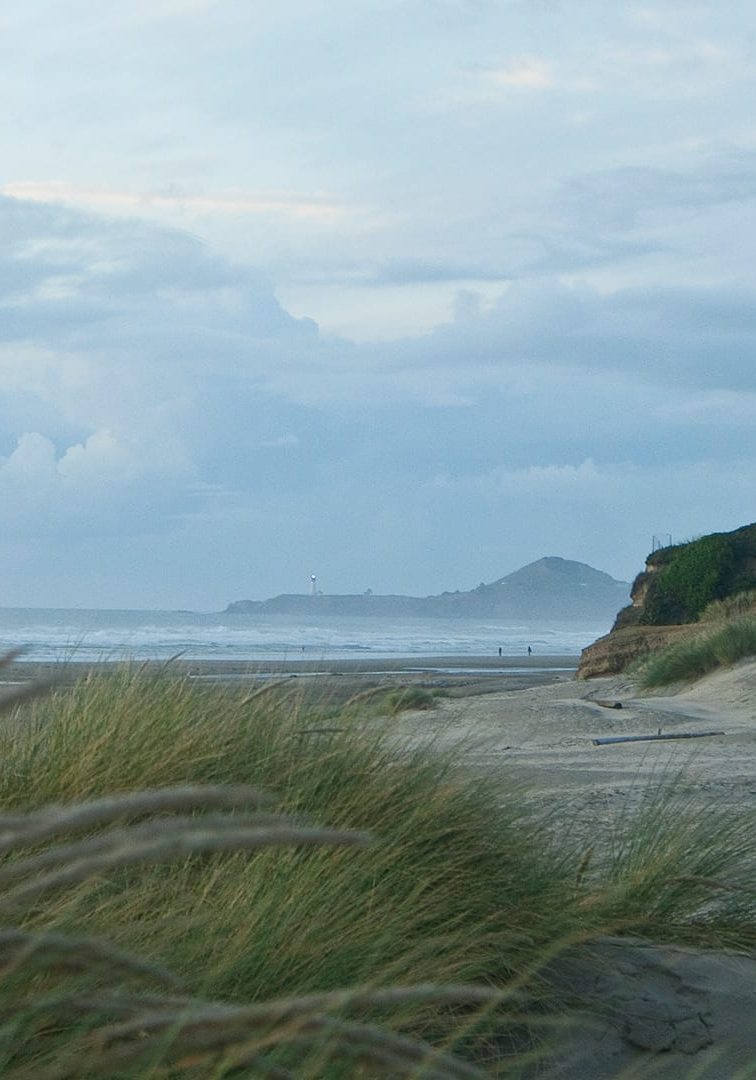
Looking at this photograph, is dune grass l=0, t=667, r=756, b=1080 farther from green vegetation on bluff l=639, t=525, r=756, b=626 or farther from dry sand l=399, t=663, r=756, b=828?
green vegetation on bluff l=639, t=525, r=756, b=626

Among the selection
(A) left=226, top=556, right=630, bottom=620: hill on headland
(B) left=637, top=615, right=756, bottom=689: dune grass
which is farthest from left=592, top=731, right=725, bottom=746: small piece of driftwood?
(A) left=226, top=556, right=630, bottom=620: hill on headland

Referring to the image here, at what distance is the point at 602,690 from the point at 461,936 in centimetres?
1533

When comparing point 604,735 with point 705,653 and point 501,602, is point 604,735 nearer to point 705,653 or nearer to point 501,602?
point 705,653

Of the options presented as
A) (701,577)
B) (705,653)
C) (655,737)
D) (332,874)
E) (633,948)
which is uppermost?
(701,577)

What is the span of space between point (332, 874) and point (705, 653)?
13.8 metres

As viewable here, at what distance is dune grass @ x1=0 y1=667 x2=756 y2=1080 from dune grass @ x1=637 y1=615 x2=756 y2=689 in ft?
38.2

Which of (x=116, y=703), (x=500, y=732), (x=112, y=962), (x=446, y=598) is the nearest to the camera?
(x=112, y=962)

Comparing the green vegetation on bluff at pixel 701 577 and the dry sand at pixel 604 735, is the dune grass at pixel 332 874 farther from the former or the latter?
the green vegetation on bluff at pixel 701 577

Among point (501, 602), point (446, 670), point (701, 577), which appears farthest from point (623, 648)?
point (501, 602)

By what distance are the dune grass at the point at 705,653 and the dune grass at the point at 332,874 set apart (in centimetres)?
1166

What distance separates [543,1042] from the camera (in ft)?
9.78

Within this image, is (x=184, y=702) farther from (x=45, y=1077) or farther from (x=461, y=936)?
(x=45, y=1077)

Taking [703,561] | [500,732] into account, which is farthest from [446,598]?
[500,732]

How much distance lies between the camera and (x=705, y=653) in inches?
643
